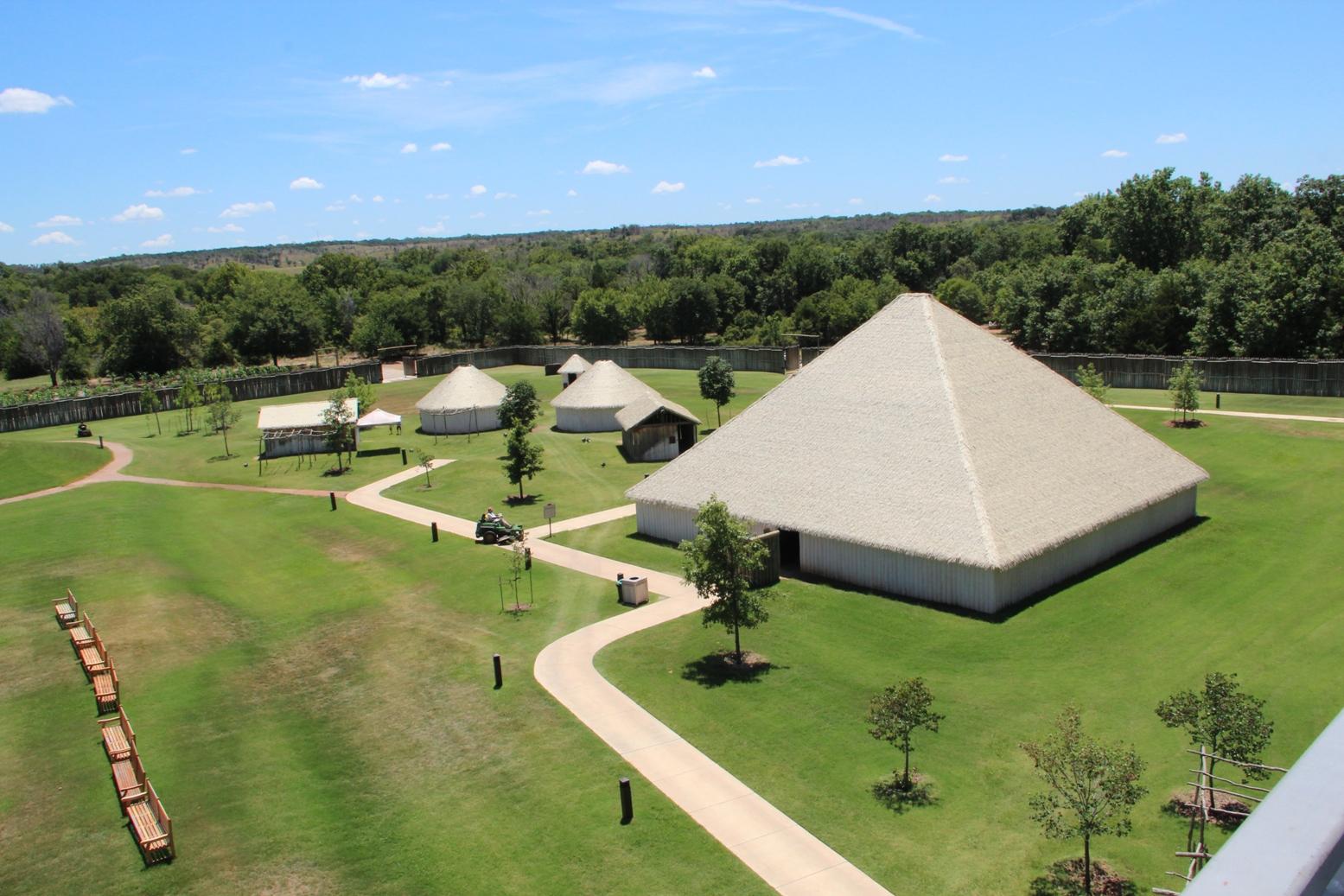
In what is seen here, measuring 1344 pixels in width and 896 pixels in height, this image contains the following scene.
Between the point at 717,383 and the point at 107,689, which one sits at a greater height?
the point at 717,383

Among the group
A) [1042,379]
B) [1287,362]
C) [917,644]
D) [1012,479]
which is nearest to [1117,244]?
[1287,362]

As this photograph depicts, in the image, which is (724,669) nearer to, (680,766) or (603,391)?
(680,766)

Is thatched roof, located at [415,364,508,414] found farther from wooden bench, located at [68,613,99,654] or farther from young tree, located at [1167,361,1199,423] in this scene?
young tree, located at [1167,361,1199,423]

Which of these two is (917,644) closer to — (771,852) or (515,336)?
(771,852)

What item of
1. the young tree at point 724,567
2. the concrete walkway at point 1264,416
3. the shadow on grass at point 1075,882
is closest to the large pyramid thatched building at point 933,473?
the young tree at point 724,567

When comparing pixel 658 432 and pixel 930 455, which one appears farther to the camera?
pixel 658 432

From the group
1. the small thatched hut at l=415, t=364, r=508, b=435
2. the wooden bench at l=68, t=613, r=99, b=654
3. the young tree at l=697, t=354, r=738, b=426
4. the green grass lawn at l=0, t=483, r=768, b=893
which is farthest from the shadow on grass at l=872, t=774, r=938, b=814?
the small thatched hut at l=415, t=364, r=508, b=435

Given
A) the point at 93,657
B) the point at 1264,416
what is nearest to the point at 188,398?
the point at 93,657
